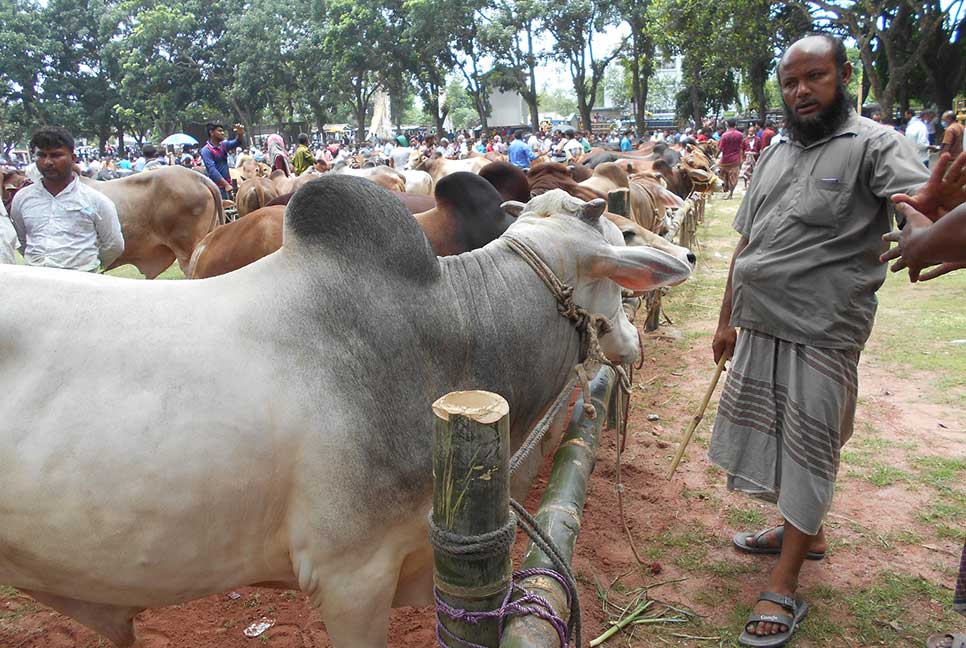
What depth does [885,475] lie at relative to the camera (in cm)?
377

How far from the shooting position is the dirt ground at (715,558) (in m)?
2.70

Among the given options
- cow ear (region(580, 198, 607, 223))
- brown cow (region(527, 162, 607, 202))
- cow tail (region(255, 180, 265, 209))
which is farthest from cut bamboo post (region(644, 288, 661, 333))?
cow tail (region(255, 180, 265, 209))

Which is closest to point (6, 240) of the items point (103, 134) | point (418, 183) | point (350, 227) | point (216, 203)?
point (350, 227)

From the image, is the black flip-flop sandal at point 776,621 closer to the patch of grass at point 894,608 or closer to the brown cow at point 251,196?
the patch of grass at point 894,608

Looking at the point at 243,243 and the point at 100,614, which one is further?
the point at 243,243

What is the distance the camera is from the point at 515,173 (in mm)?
4910

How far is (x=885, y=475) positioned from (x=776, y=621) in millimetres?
1638

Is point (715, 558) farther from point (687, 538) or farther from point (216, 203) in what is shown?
point (216, 203)

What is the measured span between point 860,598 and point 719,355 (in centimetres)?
112

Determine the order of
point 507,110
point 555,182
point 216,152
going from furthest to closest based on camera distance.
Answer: point 507,110 → point 216,152 → point 555,182

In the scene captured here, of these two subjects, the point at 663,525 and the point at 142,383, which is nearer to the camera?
the point at 142,383

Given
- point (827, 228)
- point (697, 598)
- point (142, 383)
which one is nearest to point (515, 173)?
point (827, 228)

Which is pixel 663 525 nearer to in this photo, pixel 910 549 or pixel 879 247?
pixel 910 549

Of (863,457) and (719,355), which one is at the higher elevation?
(719,355)
